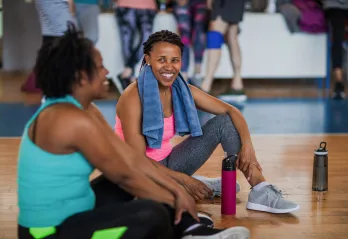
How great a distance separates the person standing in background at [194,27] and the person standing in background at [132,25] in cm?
28

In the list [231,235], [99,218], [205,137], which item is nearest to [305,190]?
[205,137]

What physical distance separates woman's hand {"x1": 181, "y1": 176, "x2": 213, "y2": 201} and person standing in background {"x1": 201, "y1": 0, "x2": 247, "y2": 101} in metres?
3.81

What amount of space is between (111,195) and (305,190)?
54.0 inches

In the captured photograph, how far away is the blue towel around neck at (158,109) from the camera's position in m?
3.27

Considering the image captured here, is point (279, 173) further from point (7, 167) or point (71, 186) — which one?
point (71, 186)

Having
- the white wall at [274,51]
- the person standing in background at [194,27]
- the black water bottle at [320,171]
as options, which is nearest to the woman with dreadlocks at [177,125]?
the black water bottle at [320,171]

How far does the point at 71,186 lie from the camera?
7.73 feet

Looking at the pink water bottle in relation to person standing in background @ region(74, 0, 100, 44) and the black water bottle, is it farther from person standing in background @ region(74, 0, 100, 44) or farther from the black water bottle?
person standing in background @ region(74, 0, 100, 44)

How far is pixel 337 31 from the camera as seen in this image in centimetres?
733

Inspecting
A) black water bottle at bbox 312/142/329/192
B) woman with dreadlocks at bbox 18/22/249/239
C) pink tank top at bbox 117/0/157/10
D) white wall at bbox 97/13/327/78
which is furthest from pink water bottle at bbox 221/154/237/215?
white wall at bbox 97/13/327/78

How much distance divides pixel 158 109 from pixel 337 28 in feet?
14.7

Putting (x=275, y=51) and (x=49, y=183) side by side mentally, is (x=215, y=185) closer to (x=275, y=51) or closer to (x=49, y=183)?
(x=49, y=183)

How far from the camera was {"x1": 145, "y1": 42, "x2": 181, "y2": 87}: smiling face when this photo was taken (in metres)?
3.28

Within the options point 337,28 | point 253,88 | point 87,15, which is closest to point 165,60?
point 87,15
